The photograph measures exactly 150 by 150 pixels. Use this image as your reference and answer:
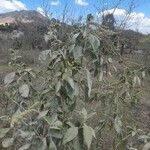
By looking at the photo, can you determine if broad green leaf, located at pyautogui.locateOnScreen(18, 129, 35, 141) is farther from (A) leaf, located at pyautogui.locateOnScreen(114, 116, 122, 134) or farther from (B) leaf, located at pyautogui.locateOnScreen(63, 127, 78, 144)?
(A) leaf, located at pyautogui.locateOnScreen(114, 116, 122, 134)

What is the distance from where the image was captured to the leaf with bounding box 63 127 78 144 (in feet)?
6.98

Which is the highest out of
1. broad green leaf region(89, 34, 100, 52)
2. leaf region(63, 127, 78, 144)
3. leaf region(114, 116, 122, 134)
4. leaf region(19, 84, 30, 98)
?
broad green leaf region(89, 34, 100, 52)

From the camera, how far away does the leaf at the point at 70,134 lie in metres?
2.13

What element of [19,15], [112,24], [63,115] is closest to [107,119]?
[63,115]

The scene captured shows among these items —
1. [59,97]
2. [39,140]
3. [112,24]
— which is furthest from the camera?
[112,24]

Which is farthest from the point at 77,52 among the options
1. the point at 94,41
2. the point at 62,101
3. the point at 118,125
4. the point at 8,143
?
the point at 118,125

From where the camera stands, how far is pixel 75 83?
240 cm

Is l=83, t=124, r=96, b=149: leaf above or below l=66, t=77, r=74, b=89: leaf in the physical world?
below

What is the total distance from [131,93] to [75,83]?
99 centimetres

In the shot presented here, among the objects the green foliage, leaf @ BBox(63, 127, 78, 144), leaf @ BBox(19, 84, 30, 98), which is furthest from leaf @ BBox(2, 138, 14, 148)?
leaf @ BBox(63, 127, 78, 144)

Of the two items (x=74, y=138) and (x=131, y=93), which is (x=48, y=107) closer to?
(x=74, y=138)

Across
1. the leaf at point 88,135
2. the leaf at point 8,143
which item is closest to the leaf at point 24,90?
the leaf at point 8,143

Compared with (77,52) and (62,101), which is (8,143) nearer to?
(62,101)

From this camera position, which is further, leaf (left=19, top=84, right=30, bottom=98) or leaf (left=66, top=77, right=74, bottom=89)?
leaf (left=19, top=84, right=30, bottom=98)
